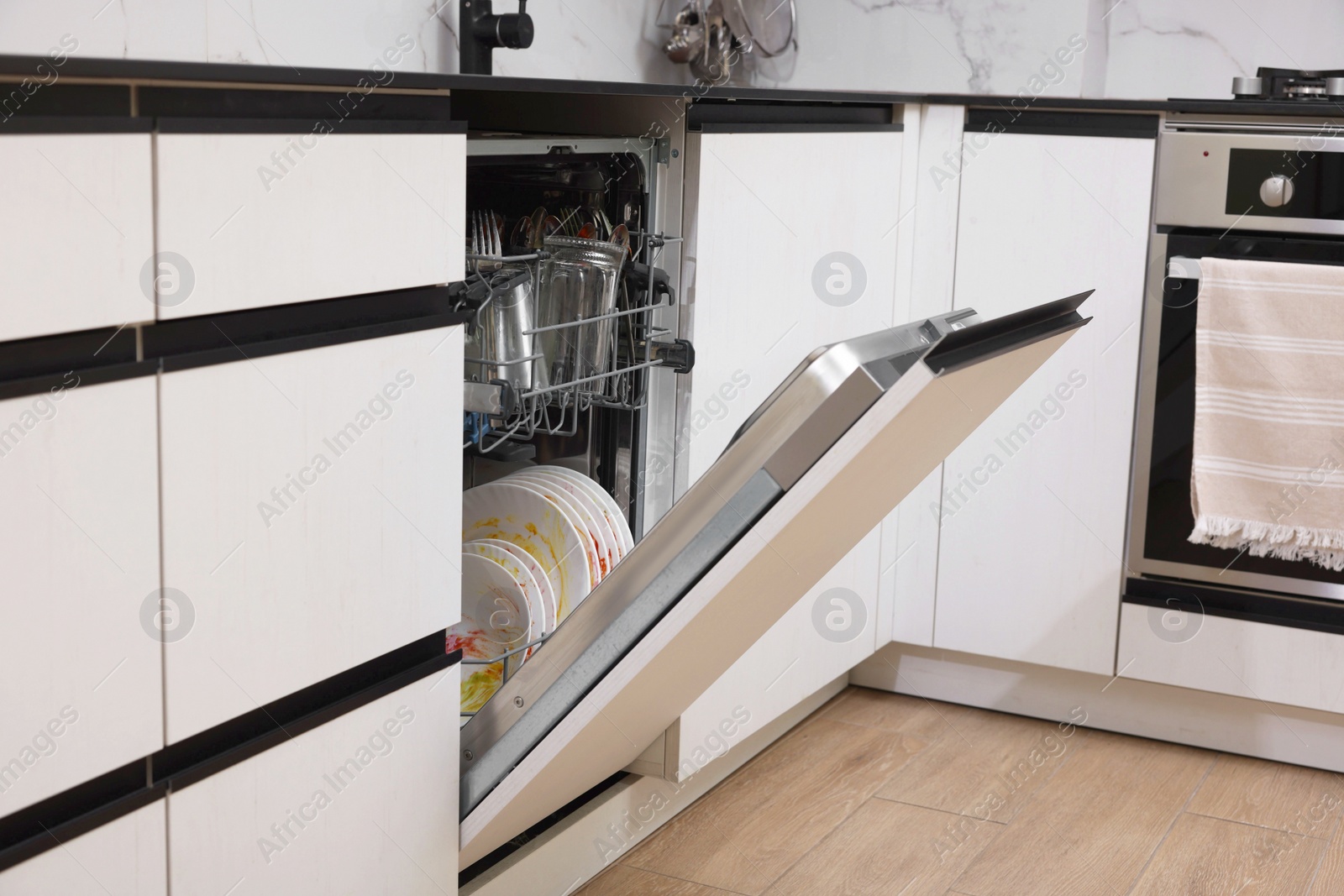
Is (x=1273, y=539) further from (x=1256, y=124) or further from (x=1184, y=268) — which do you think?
(x=1256, y=124)

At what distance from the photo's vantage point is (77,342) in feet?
3.03

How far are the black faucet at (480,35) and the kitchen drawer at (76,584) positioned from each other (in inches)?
42.4

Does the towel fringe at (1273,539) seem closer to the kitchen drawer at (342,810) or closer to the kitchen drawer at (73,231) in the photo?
the kitchen drawer at (342,810)

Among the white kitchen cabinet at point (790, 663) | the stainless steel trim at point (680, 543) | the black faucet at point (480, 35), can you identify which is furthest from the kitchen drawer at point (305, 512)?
the black faucet at point (480, 35)

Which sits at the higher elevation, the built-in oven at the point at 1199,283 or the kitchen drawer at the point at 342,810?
the built-in oven at the point at 1199,283

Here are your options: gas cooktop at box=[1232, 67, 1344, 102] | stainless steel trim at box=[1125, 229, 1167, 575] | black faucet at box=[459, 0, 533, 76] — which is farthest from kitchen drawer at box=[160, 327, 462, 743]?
gas cooktop at box=[1232, 67, 1344, 102]

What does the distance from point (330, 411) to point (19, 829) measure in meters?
0.40

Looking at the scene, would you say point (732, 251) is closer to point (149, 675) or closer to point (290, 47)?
point (290, 47)

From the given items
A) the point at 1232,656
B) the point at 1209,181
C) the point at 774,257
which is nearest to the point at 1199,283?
the point at 1209,181

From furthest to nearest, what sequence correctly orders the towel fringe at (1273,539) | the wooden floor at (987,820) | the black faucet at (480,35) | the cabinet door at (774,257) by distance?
the towel fringe at (1273,539), the black faucet at (480,35), the wooden floor at (987,820), the cabinet door at (774,257)

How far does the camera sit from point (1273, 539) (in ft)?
6.66

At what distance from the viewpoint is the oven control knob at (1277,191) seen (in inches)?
76.8

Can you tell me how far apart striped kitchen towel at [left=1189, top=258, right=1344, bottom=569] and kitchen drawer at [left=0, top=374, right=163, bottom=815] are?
160cm

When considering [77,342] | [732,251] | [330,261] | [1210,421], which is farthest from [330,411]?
[1210,421]
